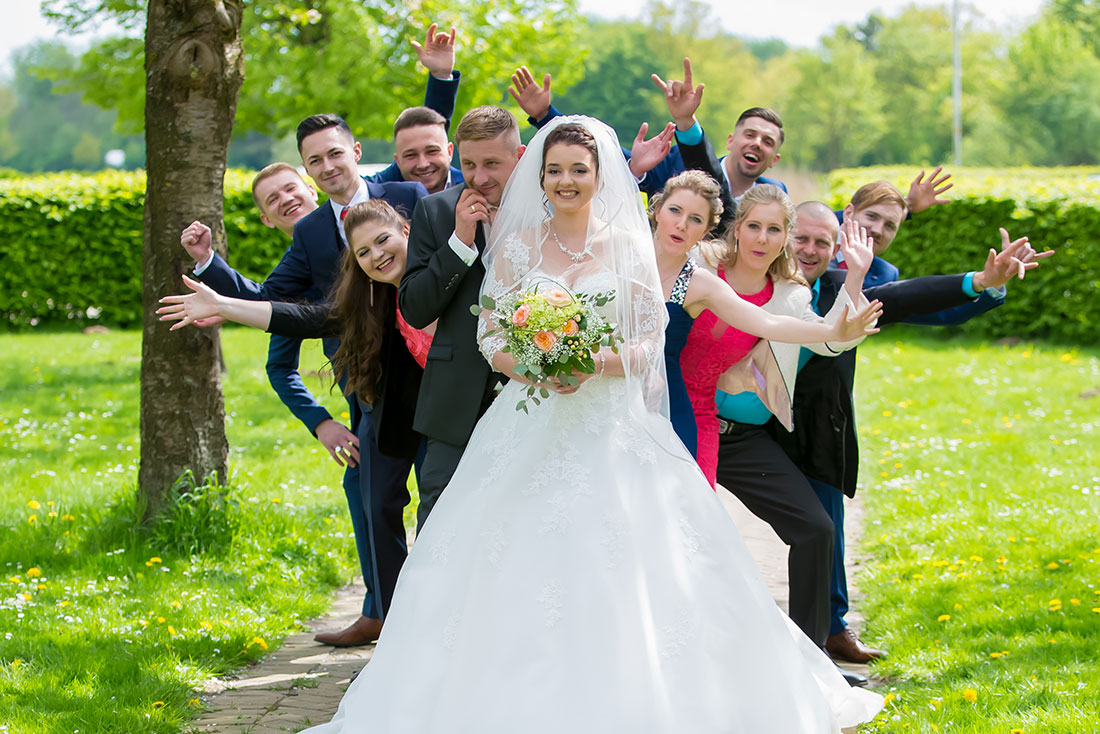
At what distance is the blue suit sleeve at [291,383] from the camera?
5309mm

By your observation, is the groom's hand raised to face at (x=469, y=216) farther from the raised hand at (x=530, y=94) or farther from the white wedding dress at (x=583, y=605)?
the raised hand at (x=530, y=94)

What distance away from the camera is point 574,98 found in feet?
255

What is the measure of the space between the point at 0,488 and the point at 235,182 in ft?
33.1

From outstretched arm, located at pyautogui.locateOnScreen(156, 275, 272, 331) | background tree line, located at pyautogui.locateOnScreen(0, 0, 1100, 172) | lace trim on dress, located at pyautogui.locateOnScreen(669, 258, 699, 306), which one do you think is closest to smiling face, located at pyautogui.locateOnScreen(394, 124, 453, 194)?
outstretched arm, located at pyautogui.locateOnScreen(156, 275, 272, 331)

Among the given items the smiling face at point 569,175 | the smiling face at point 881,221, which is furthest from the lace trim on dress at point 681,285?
the smiling face at point 881,221

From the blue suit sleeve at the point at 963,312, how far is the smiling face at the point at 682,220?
1.11m

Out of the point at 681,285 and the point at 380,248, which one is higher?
the point at 380,248

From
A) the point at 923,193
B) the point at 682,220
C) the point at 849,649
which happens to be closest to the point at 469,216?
the point at 682,220

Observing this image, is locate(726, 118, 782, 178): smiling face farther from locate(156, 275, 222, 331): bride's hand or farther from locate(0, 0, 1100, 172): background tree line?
locate(0, 0, 1100, 172): background tree line

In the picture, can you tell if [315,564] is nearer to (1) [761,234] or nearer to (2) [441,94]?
(2) [441,94]

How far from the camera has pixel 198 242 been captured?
4898 millimetres

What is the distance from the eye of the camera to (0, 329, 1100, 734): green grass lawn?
4.47m

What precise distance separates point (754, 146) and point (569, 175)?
1705 mm

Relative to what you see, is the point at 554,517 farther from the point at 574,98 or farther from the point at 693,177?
the point at 574,98
